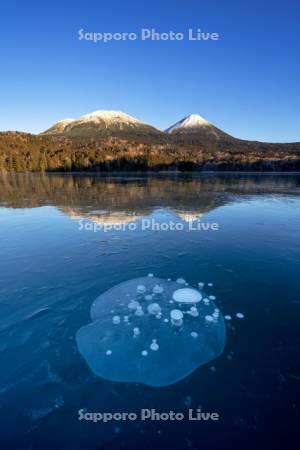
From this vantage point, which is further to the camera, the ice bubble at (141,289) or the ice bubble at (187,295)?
the ice bubble at (141,289)

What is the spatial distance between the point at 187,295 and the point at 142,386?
2520mm

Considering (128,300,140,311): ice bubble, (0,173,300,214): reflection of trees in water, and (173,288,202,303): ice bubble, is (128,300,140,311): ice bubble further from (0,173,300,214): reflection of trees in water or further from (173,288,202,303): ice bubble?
(0,173,300,214): reflection of trees in water

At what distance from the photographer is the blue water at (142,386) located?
10.0 feet

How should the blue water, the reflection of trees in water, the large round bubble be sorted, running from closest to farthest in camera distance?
the blue water, the large round bubble, the reflection of trees in water

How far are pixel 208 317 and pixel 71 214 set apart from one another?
12830 millimetres

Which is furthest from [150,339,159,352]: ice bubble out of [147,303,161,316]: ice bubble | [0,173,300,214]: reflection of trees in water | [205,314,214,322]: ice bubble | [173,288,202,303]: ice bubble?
[0,173,300,214]: reflection of trees in water

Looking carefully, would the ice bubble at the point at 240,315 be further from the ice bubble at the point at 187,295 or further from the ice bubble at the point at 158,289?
the ice bubble at the point at 158,289

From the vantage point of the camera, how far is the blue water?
306 centimetres

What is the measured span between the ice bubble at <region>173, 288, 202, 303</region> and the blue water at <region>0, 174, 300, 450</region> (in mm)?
537

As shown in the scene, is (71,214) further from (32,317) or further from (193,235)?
(32,317)

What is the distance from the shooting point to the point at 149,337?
14.9ft

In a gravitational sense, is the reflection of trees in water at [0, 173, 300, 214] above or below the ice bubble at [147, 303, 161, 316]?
above

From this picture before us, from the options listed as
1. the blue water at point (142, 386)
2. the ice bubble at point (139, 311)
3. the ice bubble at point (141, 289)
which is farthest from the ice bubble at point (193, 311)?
the ice bubble at point (141, 289)

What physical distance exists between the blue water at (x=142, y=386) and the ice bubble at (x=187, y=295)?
1.76ft
